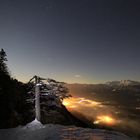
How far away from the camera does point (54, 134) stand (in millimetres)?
21500

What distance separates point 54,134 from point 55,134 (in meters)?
0.11

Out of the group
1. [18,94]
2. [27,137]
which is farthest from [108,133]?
[18,94]

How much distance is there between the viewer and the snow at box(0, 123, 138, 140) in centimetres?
2061

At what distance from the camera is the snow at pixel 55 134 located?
67.6ft

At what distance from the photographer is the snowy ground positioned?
20.6 meters

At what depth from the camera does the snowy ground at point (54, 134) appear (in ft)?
67.6

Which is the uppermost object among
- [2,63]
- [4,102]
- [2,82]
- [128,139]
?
[2,63]

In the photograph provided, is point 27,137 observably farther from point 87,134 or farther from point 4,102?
point 4,102

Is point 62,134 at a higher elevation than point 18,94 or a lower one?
lower

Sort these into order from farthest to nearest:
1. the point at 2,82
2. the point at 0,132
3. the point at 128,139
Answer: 1. the point at 2,82
2. the point at 0,132
3. the point at 128,139

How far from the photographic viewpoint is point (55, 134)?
21.5m

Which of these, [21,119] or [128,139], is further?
[21,119]

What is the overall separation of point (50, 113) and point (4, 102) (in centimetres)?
761

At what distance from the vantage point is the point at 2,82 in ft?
120
